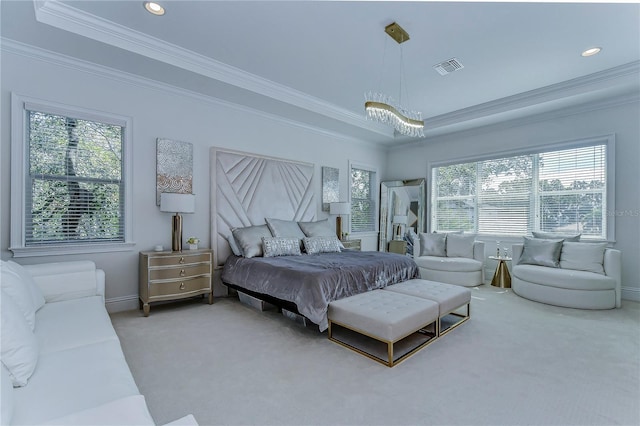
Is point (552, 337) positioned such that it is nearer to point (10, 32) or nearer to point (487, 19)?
point (487, 19)

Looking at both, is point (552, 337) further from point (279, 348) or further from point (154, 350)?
point (154, 350)

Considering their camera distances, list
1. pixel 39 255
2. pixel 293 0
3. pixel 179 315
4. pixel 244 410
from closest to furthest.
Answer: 1. pixel 244 410
2. pixel 293 0
3. pixel 39 255
4. pixel 179 315

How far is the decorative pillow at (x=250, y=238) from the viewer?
4.07 meters

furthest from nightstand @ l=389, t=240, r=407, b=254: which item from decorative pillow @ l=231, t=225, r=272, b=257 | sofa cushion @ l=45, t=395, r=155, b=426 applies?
sofa cushion @ l=45, t=395, r=155, b=426

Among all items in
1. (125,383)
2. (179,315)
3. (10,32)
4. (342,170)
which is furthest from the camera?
(342,170)

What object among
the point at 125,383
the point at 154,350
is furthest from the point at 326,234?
the point at 125,383

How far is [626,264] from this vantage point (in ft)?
14.1

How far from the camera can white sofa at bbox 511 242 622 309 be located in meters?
3.73

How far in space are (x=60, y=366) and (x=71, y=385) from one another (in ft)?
0.80

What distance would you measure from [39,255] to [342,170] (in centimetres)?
489

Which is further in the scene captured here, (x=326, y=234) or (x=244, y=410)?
(x=326, y=234)

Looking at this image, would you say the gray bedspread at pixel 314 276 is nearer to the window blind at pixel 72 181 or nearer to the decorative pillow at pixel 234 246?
the decorative pillow at pixel 234 246

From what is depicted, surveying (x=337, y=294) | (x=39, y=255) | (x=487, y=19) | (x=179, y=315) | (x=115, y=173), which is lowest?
(x=179, y=315)

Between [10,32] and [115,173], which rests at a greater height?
[10,32]
